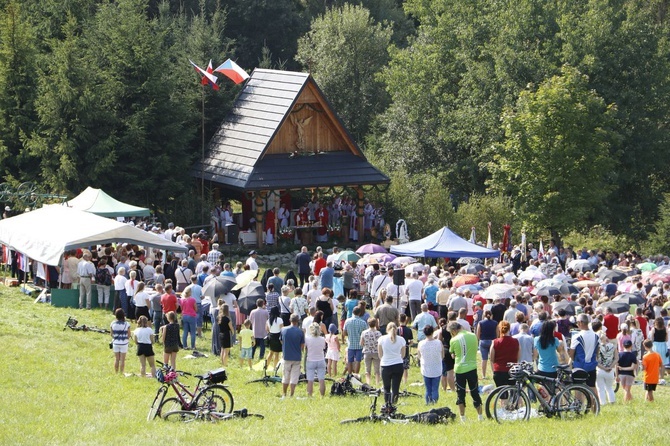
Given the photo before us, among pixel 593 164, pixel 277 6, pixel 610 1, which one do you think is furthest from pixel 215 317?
pixel 277 6

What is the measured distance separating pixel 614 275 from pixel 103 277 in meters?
12.0

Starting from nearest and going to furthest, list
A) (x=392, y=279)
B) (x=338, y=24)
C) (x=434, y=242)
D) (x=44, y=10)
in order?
1. (x=392, y=279)
2. (x=434, y=242)
3. (x=44, y=10)
4. (x=338, y=24)

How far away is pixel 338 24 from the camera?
168 ft

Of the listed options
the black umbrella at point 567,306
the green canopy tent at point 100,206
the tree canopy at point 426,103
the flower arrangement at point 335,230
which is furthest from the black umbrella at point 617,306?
the flower arrangement at point 335,230

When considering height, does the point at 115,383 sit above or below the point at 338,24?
below

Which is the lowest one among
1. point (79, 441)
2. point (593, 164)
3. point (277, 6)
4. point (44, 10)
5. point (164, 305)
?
point (79, 441)

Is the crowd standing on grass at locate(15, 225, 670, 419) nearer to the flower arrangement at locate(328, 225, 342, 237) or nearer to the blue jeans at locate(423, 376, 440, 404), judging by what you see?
the blue jeans at locate(423, 376, 440, 404)

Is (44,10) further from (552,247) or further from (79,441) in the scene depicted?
(79,441)

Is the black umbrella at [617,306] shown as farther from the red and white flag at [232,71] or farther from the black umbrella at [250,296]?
the red and white flag at [232,71]

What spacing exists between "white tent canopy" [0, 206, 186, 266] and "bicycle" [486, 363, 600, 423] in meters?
12.8

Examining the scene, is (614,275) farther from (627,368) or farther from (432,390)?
(432,390)

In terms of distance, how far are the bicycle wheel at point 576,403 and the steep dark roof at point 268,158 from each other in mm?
21158

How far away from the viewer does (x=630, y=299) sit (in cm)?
2316

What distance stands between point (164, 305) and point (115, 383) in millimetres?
3185
